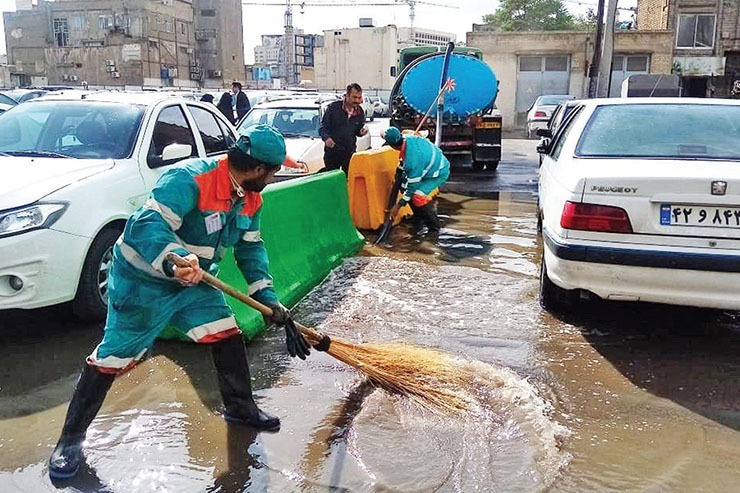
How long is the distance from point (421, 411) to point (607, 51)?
1804cm

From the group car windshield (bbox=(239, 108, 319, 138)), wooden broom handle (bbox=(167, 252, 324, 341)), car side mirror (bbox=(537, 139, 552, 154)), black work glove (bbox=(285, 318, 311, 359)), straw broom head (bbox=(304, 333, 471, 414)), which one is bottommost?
straw broom head (bbox=(304, 333, 471, 414))

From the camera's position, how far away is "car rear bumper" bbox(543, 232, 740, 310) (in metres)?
4.02

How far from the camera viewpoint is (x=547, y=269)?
15.6 feet

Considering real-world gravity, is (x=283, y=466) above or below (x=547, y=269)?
below

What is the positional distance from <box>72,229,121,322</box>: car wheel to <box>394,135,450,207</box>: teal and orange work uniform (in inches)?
157

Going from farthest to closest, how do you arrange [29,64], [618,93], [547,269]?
[29,64], [618,93], [547,269]

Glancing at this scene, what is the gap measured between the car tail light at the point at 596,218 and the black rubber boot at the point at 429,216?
157 inches

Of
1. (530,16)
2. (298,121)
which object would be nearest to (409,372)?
(298,121)

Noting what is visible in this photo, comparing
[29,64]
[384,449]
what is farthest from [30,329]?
[29,64]

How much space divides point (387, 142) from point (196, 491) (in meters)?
5.70

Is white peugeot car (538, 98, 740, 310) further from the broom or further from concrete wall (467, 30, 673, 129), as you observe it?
concrete wall (467, 30, 673, 129)

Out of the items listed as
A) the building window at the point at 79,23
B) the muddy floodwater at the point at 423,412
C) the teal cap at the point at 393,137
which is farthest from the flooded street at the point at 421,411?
the building window at the point at 79,23

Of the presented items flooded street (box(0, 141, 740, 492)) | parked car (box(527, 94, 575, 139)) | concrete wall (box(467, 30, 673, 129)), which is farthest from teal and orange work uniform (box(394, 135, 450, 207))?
concrete wall (box(467, 30, 673, 129))

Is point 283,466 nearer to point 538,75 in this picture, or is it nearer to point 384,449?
point 384,449
